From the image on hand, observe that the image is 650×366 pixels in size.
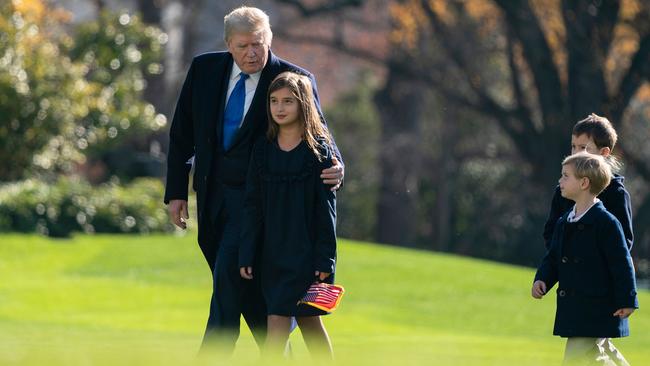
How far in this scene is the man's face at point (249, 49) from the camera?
24.0ft

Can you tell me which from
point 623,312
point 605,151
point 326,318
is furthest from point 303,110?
point 326,318

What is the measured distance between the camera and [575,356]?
697 centimetres

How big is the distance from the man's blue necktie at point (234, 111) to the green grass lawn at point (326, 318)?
2.74m

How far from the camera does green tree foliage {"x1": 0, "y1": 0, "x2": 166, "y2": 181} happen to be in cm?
2069

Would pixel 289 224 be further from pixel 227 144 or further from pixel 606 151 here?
pixel 606 151

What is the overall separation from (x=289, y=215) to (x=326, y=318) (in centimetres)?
805

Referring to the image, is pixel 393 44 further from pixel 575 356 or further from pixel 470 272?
pixel 575 356

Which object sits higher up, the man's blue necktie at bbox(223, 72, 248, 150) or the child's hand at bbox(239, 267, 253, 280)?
the man's blue necktie at bbox(223, 72, 248, 150)

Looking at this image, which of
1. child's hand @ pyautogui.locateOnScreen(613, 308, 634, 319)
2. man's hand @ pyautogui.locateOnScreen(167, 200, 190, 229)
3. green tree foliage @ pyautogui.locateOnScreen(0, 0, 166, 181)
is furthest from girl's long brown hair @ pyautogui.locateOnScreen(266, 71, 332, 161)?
green tree foliage @ pyautogui.locateOnScreen(0, 0, 166, 181)

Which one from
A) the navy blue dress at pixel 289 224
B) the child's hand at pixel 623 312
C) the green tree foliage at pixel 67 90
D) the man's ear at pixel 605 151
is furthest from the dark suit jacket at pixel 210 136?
the green tree foliage at pixel 67 90

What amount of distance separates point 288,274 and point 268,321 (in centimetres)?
27

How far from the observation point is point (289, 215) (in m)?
7.02

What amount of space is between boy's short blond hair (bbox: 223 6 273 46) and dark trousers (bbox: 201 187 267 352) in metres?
0.78

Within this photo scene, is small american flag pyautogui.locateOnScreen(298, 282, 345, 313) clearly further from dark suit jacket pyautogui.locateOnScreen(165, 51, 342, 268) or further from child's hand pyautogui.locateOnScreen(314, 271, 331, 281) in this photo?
dark suit jacket pyautogui.locateOnScreen(165, 51, 342, 268)
